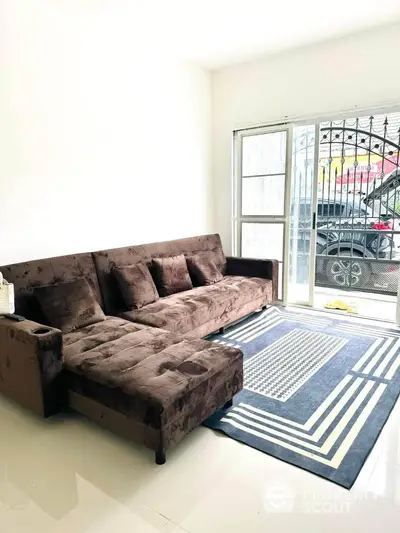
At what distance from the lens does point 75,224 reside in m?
3.28

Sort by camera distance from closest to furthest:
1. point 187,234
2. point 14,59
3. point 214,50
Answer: point 14,59 → point 214,50 → point 187,234

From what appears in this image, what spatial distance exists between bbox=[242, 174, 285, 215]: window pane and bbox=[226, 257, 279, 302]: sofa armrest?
642 mm

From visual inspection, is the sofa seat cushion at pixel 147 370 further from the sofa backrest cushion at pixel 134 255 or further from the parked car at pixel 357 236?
the parked car at pixel 357 236

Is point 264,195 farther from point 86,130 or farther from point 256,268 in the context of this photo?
point 86,130

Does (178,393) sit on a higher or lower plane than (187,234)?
lower

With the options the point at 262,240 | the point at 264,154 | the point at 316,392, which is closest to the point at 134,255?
the point at 262,240

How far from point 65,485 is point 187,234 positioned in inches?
127

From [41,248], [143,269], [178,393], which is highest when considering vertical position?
[41,248]

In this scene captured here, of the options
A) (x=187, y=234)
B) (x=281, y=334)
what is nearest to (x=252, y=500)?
(x=281, y=334)

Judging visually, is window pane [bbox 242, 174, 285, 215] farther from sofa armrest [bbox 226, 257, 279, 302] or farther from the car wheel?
the car wheel

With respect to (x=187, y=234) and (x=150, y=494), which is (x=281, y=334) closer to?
(x=187, y=234)

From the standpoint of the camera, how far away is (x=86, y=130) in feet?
10.7

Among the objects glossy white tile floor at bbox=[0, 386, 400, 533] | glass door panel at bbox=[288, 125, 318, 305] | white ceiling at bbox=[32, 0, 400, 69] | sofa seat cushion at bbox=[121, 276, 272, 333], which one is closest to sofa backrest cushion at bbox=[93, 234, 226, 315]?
sofa seat cushion at bbox=[121, 276, 272, 333]

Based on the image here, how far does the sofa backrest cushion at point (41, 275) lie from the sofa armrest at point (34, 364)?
1.24 ft
